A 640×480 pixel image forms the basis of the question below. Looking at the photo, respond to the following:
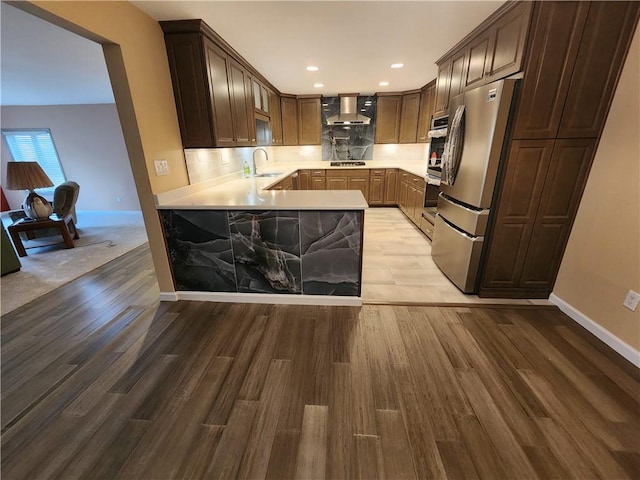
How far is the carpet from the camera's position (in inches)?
112

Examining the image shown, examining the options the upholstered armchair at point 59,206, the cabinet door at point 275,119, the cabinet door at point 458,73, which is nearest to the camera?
the cabinet door at point 458,73

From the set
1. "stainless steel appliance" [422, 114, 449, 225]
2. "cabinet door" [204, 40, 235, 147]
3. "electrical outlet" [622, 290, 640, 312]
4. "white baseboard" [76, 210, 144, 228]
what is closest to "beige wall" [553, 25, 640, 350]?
"electrical outlet" [622, 290, 640, 312]

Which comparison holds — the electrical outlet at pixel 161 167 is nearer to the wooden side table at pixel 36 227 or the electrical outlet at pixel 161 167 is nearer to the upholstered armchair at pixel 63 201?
the wooden side table at pixel 36 227

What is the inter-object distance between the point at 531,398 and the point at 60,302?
159 inches

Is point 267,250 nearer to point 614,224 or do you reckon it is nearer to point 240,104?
point 240,104

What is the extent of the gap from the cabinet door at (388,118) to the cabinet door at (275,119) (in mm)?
2102

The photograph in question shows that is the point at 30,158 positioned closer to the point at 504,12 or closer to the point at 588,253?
the point at 504,12

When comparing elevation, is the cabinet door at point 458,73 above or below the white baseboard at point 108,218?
above

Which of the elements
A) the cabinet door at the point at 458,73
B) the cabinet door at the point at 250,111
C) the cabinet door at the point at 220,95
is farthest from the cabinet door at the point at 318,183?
the cabinet door at the point at 458,73

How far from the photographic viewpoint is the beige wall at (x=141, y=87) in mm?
1650

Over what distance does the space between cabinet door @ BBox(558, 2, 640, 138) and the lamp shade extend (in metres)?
6.25

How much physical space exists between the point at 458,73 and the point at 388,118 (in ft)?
9.36

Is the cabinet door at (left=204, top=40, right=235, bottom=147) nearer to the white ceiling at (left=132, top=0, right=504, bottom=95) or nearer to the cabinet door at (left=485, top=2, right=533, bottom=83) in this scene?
the white ceiling at (left=132, top=0, right=504, bottom=95)

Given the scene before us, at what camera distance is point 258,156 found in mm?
5152
